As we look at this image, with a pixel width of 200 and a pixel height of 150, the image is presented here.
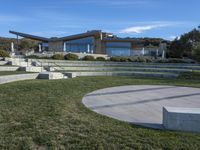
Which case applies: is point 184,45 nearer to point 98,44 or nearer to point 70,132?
point 98,44

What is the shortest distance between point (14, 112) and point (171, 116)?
135 inches

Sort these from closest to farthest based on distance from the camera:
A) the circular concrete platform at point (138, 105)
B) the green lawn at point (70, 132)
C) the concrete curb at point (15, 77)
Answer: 1. the green lawn at point (70, 132)
2. the circular concrete platform at point (138, 105)
3. the concrete curb at point (15, 77)

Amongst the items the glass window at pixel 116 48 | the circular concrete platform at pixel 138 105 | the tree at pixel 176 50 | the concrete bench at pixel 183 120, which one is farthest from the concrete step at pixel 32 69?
the glass window at pixel 116 48

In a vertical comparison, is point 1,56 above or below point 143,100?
above

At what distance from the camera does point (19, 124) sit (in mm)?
5059

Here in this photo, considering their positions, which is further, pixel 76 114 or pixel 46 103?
pixel 46 103

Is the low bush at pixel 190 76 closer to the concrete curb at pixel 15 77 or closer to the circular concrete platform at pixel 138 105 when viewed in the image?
the circular concrete platform at pixel 138 105

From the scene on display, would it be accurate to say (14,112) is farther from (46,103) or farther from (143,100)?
(143,100)

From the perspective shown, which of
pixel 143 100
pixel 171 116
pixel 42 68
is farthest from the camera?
pixel 42 68

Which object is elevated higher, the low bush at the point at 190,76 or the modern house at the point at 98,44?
the modern house at the point at 98,44

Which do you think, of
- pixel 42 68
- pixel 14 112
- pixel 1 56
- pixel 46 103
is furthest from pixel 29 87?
pixel 1 56

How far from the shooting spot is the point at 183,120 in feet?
16.0

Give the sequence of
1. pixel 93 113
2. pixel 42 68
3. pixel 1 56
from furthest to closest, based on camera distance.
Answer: pixel 1 56
pixel 42 68
pixel 93 113

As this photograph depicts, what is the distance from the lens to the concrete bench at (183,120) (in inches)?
189
